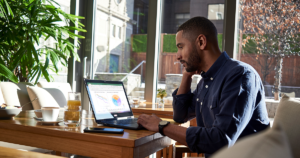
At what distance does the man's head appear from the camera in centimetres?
163

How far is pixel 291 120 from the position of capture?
1.18 m

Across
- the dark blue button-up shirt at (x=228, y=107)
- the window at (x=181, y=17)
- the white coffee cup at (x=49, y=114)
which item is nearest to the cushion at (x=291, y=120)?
the dark blue button-up shirt at (x=228, y=107)

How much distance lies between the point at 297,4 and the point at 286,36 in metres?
0.38

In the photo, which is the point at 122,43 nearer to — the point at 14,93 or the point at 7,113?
the point at 14,93

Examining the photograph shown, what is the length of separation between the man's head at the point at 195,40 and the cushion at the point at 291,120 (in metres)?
0.53

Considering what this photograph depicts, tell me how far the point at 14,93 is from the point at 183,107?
74.0 inches

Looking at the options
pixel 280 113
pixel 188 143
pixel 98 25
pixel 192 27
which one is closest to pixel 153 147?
pixel 188 143

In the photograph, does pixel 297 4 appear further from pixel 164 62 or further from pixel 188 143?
pixel 188 143

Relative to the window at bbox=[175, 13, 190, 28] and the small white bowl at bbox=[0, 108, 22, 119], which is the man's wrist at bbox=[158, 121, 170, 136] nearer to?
the small white bowl at bbox=[0, 108, 22, 119]

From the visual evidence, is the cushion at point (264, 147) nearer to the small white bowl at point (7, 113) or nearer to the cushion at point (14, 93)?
the small white bowl at point (7, 113)

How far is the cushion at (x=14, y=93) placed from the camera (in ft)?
8.93

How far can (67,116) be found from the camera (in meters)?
1.50

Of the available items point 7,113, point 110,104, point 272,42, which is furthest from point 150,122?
point 272,42

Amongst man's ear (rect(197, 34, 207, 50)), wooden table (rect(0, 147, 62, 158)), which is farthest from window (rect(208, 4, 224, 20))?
wooden table (rect(0, 147, 62, 158))
